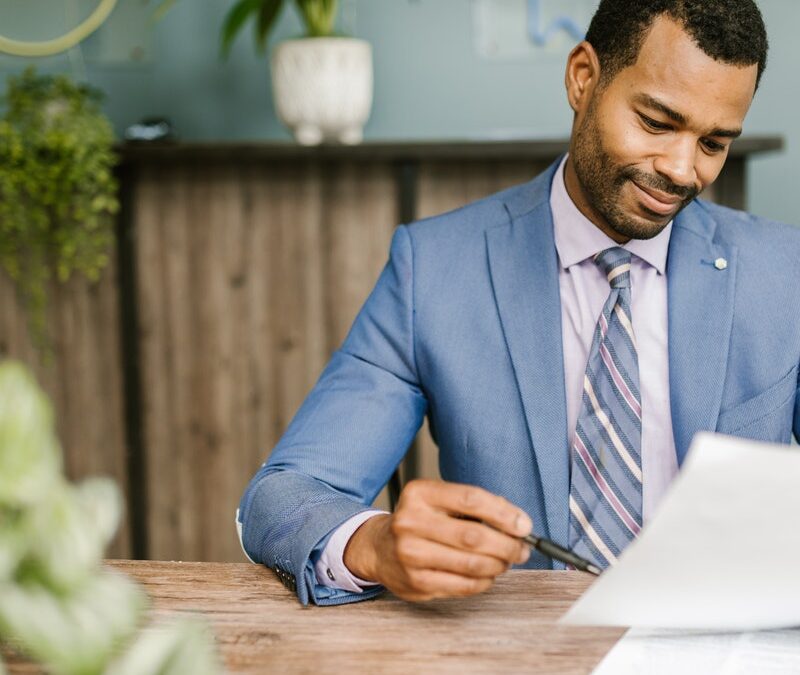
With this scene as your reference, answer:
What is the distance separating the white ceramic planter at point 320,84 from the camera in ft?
7.62

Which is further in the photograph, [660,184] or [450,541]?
[660,184]

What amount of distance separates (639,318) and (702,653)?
0.64 metres

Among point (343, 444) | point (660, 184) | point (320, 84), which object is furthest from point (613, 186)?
point (320, 84)

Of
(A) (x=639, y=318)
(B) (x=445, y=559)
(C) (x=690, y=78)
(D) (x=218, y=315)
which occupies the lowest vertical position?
(D) (x=218, y=315)

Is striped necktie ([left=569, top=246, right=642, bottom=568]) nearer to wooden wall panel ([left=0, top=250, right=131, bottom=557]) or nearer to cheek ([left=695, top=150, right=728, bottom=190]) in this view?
cheek ([left=695, top=150, right=728, bottom=190])

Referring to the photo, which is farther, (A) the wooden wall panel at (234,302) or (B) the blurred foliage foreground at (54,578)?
(A) the wooden wall panel at (234,302)

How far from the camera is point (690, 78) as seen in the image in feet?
3.85

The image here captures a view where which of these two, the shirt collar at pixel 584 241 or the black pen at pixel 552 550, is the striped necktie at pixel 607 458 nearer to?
the shirt collar at pixel 584 241

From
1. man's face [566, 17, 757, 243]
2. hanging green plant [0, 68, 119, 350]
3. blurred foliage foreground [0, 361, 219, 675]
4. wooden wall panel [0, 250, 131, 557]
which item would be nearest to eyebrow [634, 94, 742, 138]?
man's face [566, 17, 757, 243]

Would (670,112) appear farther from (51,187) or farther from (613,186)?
(51,187)

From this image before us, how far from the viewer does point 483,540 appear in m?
0.79

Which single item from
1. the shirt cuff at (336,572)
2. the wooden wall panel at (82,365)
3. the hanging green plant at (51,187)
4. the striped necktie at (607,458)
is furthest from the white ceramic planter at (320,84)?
the shirt cuff at (336,572)

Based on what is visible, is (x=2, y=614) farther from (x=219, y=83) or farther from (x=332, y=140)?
(x=219, y=83)

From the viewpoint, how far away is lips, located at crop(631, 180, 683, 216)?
1.24 meters
